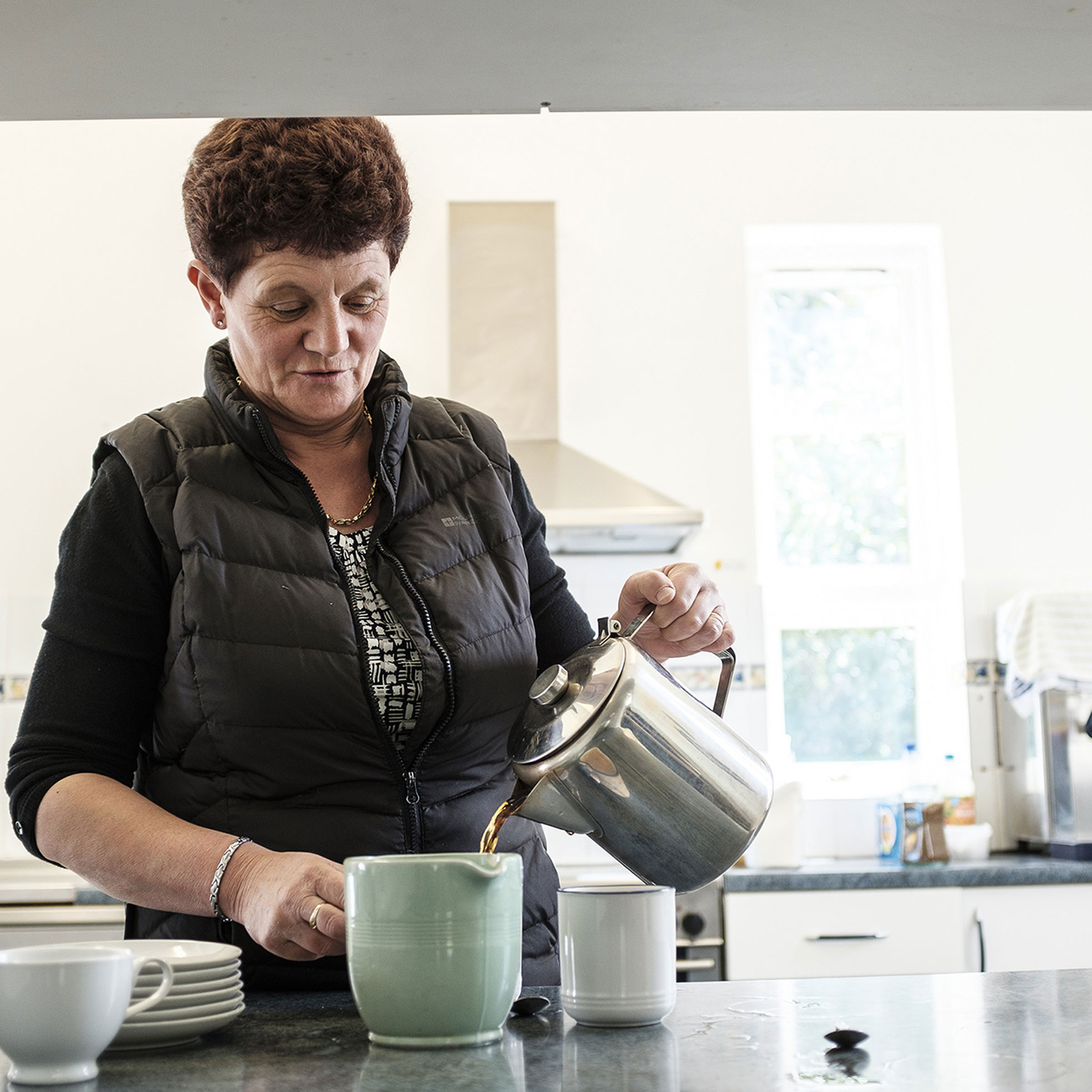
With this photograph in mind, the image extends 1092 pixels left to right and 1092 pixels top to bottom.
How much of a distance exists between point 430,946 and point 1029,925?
2204 millimetres

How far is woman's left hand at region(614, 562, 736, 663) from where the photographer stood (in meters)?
1.11

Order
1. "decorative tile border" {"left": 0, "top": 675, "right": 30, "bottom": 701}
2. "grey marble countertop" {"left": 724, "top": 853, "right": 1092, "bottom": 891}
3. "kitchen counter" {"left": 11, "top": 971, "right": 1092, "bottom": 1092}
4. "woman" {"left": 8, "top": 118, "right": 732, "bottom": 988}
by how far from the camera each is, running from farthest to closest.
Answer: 1. "decorative tile border" {"left": 0, "top": 675, "right": 30, "bottom": 701}
2. "grey marble countertop" {"left": 724, "top": 853, "right": 1092, "bottom": 891}
3. "woman" {"left": 8, "top": 118, "right": 732, "bottom": 988}
4. "kitchen counter" {"left": 11, "top": 971, "right": 1092, "bottom": 1092}

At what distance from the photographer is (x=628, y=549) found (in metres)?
3.10

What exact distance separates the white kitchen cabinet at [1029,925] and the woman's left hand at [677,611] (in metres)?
1.64

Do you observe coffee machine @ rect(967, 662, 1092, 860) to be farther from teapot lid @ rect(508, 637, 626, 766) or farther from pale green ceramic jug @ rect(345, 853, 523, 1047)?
pale green ceramic jug @ rect(345, 853, 523, 1047)

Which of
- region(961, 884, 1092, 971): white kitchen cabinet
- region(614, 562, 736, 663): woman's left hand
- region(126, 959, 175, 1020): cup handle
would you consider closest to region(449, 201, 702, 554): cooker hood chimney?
region(961, 884, 1092, 971): white kitchen cabinet

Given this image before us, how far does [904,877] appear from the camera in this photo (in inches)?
100

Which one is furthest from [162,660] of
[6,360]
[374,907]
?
[6,360]

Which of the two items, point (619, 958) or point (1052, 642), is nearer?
point (619, 958)

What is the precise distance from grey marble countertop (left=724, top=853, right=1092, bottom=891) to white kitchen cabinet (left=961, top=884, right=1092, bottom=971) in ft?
0.06

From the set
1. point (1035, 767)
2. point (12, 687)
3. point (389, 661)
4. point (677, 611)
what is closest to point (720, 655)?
point (677, 611)

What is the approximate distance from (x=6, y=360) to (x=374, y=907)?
284cm

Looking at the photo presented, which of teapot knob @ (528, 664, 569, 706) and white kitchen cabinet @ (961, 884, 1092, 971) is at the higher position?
teapot knob @ (528, 664, 569, 706)

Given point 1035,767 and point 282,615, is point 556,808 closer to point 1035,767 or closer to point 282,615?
point 282,615
